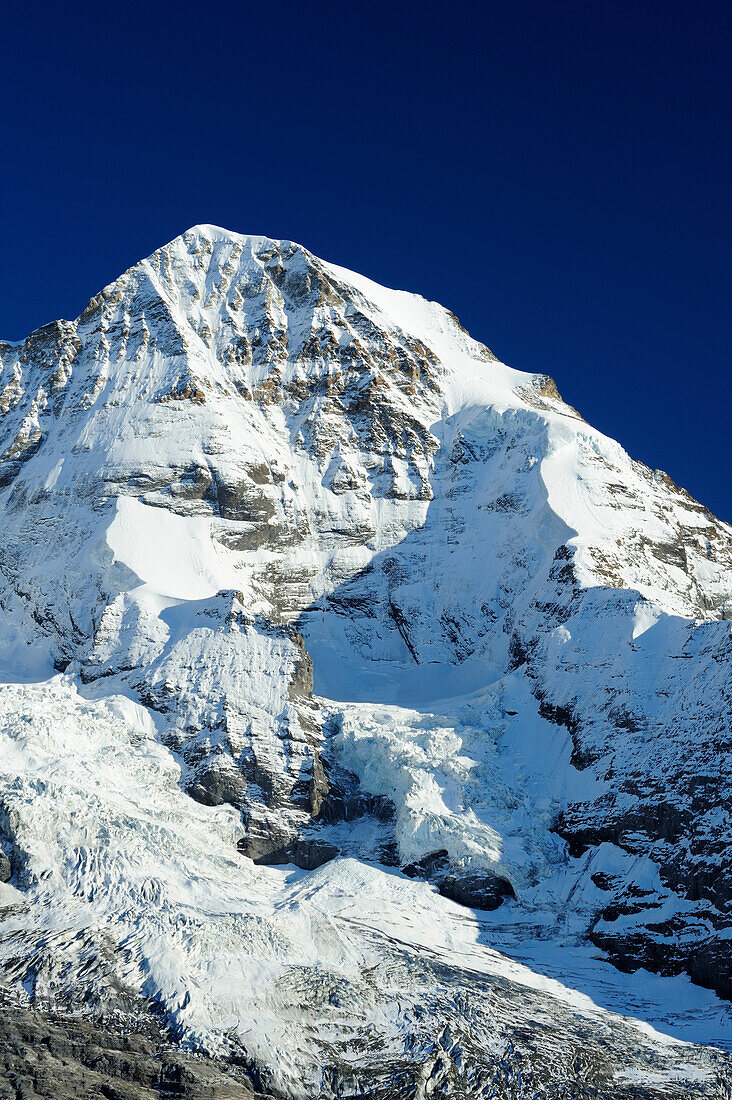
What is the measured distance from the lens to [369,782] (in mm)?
150875

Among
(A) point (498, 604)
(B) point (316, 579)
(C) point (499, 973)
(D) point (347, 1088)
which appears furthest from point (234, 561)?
(D) point (347, 1088)

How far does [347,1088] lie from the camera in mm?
104750

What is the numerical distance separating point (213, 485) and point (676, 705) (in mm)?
78662

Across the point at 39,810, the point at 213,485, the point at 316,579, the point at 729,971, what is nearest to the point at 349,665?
the point at 316,579

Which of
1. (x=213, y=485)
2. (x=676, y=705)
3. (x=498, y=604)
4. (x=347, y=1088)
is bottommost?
(x=347, y=1088)

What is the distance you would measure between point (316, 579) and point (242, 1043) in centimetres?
9189

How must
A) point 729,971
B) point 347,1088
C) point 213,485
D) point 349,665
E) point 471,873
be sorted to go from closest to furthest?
1. point 347,1088
2. point 729,971
3. point 471,873
4. point 349,665
5. point 213,485

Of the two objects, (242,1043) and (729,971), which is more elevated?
(729,971)

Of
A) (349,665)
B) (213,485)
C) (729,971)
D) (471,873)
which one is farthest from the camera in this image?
(213,485)

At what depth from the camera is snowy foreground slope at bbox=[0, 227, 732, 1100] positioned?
111438 mm

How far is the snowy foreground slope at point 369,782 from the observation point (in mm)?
111438

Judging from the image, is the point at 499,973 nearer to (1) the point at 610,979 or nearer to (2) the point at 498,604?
(1) the point at 610,979

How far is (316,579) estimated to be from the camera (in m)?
192

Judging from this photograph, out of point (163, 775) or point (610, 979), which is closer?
point (610, 979)
